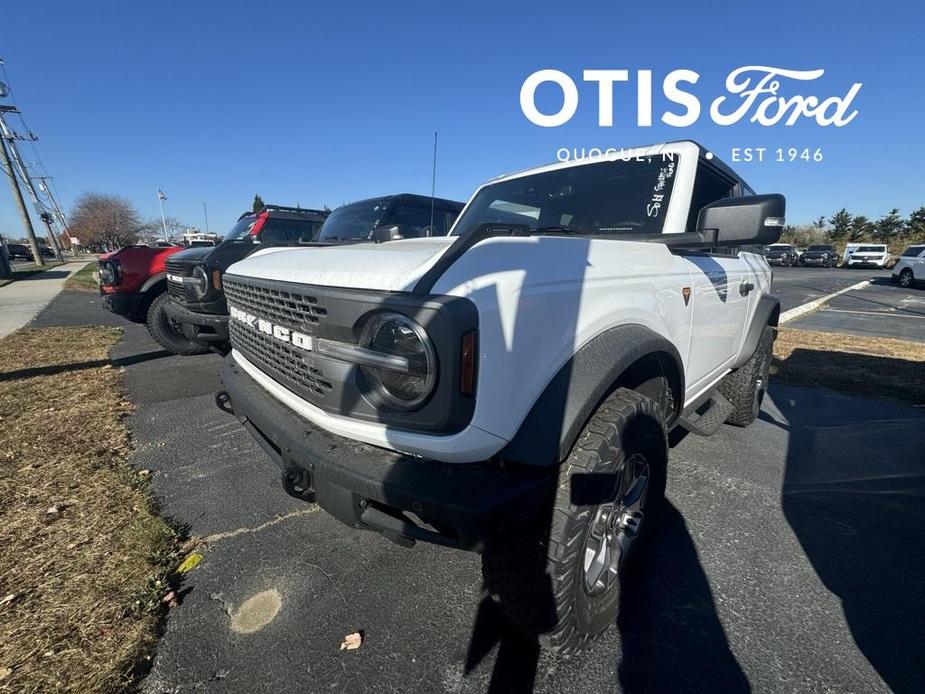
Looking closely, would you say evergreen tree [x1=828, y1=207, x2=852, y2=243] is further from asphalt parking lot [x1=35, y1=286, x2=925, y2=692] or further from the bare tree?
the bare tree

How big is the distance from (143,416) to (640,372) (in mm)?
4216

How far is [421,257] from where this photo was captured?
150 cm

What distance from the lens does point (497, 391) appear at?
132 centimetres

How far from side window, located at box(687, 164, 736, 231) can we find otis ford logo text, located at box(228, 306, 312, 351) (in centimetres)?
207

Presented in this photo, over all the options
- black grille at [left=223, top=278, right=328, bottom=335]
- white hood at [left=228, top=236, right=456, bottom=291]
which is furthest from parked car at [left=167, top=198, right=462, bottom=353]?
white hood at [left=228, top=236, right=456, bottom=291]

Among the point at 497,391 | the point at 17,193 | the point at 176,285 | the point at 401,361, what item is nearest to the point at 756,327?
the point at 497,391

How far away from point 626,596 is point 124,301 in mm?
6558

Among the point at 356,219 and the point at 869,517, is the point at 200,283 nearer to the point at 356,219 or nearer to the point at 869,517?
the point at 356,219

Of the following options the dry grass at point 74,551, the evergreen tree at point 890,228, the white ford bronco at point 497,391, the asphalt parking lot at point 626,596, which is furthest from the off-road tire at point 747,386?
the evergreen tree at point 890,228

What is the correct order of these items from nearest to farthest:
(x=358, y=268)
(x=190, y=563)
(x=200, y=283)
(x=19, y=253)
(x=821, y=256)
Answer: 1. (x=358, y=268)
2. (x=190, y=563)
3. (x=200, y=283)
4. (x=821, y=256)
5. (x=19, y=253)

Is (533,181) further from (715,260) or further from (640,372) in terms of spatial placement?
(640,372)

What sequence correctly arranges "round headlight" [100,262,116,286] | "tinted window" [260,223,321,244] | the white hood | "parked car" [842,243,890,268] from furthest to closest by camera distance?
1. "parked car" [842,243,890,268]
2. "tinted window" [260,223,321,244]
3. "round headlight" [100,262,116,286]
4. the white hood

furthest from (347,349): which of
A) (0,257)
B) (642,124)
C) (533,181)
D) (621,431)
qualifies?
(0,257)

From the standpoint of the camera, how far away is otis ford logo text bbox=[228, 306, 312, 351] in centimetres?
168
